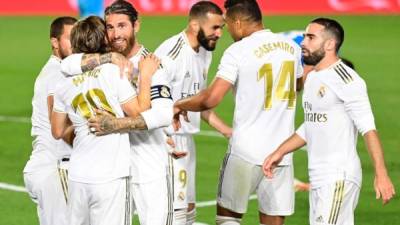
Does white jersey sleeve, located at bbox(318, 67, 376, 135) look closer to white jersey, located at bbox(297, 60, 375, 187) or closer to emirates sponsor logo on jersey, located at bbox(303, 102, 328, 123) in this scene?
white jersey, located at bbox(297, 60, 375, 187)

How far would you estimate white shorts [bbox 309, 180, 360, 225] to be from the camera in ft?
32.5

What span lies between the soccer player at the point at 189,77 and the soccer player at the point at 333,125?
5.90ft

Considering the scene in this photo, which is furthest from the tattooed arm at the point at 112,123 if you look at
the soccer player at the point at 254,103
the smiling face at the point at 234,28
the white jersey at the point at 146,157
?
the smiling face at the point at 234,28

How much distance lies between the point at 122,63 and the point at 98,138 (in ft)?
2.07

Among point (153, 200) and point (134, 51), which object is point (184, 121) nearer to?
point (134, 51)

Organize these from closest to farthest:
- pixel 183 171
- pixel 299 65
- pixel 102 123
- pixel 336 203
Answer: pixel 102 123 → pixel 336 203 → pixel 299 65 → pixel 183 171

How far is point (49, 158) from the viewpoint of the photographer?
35.0ft

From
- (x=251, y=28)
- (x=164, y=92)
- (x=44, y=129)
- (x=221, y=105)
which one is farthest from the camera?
(x=221, y=105)

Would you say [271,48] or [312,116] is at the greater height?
[271,48]

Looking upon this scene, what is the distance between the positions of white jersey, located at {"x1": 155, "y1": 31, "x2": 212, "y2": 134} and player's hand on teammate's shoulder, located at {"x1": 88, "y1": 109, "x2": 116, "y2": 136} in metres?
2.25

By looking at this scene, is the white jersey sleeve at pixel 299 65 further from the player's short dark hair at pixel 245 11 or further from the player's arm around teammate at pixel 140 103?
the player's arm around teammate at pixel 140 103

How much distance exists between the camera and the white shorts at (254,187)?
11.0 metres

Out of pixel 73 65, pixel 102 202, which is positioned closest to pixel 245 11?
pixel 73 65

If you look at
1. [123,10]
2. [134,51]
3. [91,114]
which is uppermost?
[123,10]
